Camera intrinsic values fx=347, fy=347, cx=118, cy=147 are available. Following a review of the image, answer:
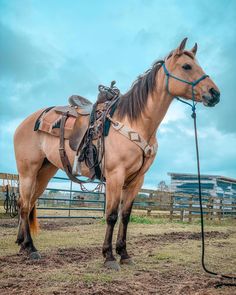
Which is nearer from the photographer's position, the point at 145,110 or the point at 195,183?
the point at 145,110

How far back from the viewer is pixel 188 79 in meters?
4.02

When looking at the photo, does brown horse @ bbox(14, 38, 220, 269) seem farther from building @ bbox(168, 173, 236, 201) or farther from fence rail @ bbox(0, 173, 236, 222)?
building @ bbox(168, 173, 236, 201)

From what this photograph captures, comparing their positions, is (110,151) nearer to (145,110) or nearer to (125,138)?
(125,138)

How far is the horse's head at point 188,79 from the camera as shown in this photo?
3908mm

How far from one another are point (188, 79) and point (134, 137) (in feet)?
3.01

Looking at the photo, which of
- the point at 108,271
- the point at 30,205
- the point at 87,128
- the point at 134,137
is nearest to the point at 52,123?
the point at 87,128

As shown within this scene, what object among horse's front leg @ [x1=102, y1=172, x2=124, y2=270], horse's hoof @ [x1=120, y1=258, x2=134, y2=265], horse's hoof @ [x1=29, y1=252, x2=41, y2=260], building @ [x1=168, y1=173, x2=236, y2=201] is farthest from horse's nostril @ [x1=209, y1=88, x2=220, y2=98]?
building @ [x1=168, y1=173, x2=236, y2=201]

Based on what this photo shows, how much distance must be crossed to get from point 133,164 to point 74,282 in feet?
4.84

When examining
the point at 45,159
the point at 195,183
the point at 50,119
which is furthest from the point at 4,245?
the point at 195,183

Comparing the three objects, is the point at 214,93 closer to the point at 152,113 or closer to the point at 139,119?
the point at 152,113

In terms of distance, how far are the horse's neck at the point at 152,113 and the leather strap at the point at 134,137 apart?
99 millimetres

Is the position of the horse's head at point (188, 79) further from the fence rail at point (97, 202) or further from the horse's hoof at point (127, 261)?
the fence rail at point (97, 202)

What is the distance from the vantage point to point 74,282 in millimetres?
3043

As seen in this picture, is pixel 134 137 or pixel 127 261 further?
pixel 127 261
